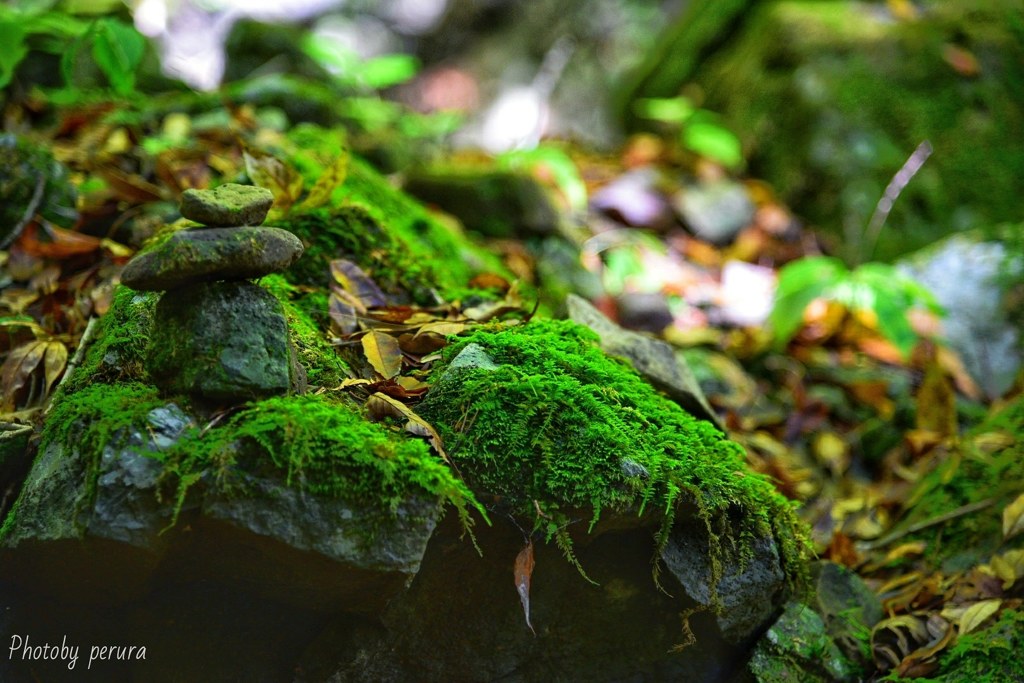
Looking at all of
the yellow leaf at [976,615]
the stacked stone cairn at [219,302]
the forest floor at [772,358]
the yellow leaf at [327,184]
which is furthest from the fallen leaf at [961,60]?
the stacked stone cairn at [219,302]

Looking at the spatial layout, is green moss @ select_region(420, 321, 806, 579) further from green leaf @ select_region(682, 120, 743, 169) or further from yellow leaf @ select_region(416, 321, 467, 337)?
green leaf @ select_region(682, 120, 743, 169)

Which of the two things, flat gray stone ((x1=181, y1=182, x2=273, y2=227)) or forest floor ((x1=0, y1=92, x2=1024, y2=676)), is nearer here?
flat gray stone ((x1=181, y1=182, x2=273, y2=227))

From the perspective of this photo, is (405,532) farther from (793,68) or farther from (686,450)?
(793,68)

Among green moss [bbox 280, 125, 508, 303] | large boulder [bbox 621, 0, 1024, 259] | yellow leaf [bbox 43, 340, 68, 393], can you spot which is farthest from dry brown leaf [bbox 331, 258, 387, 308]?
large boulder [bbox 621, 0, 1024, 259]

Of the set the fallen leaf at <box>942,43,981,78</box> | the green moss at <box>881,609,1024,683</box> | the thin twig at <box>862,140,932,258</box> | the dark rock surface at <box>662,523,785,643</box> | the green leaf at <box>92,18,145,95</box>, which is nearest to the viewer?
the dark rock surface at <box>662,523,785,643</box>

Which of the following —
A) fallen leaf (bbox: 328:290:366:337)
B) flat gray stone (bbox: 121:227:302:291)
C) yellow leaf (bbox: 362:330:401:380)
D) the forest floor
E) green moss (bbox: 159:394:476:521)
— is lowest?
the forest floor

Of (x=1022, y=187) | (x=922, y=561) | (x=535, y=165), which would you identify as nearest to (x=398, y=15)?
(x=535, y=165)

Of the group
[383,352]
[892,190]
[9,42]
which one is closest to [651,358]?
[383,352]

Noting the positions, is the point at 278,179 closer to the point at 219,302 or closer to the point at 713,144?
the point at 219,302
